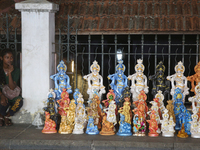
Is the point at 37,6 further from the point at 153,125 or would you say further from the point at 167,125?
the point at 167,125

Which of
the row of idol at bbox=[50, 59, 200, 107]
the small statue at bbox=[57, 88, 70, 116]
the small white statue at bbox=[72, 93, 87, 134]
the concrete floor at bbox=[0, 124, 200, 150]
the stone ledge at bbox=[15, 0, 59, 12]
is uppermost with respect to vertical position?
the stone ledge at bbox=[15, 0, 59, 12]

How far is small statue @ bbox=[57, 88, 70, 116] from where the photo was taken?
7023mm

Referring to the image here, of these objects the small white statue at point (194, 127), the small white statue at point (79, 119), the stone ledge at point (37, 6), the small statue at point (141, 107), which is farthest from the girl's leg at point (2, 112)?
the small white statue at point (194, 127)

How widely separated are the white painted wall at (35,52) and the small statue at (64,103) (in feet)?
2.34

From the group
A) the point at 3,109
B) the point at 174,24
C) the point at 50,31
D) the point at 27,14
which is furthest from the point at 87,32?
the point at 3,109

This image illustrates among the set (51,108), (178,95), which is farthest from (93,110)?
(178,95)

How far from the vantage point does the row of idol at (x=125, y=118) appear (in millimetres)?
6672

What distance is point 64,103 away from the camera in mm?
7094

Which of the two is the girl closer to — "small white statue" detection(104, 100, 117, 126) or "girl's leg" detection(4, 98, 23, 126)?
"girl's leg" detection(4, 98, 23, 126)

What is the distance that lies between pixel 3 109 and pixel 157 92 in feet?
11.8

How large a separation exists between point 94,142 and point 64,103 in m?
1.24

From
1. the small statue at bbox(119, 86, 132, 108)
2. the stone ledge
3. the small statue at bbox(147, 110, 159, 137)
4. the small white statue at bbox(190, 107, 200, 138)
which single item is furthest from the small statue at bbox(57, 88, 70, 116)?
the small white statue at bbox(190, 107, 200, 138)

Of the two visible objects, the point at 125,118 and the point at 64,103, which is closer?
the point at 125,118

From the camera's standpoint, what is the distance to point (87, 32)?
8594 millimetres
